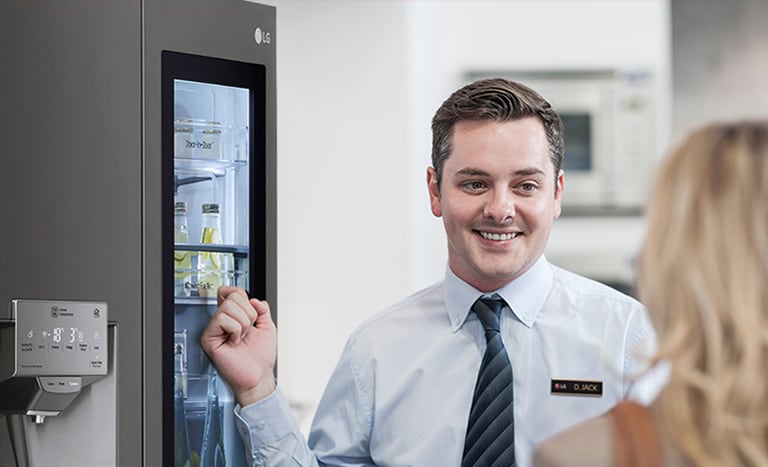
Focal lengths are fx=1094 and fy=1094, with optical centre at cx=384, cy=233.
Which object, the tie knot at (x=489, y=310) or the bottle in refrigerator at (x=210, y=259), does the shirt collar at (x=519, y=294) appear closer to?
the tie knot at (x=489, y=310)

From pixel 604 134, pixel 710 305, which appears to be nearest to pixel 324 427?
pixel 710 305

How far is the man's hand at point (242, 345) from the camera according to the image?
209 cm

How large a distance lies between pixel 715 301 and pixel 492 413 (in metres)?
1.06

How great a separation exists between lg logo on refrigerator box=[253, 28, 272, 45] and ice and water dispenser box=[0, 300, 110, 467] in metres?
0.62

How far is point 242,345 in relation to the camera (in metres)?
2.12

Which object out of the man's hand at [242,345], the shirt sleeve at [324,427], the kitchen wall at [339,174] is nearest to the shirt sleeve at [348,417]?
the shirt sleeve at [324,427]

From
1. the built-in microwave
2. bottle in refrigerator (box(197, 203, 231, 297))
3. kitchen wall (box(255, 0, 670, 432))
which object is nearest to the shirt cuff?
bottle in refrigerator (box(197, 203, 231, 297))

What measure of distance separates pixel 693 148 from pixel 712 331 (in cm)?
18

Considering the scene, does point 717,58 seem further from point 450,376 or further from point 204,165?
point 204,165

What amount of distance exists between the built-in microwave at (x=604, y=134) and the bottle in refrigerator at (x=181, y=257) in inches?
71.5

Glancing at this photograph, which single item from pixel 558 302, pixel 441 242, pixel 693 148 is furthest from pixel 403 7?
pixel 693 148

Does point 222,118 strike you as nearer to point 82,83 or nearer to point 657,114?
point 82,83

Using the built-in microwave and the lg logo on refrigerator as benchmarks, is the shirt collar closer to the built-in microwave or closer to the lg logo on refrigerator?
the lg logo on refrigerator

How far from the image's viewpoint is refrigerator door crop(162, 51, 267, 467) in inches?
81.0
